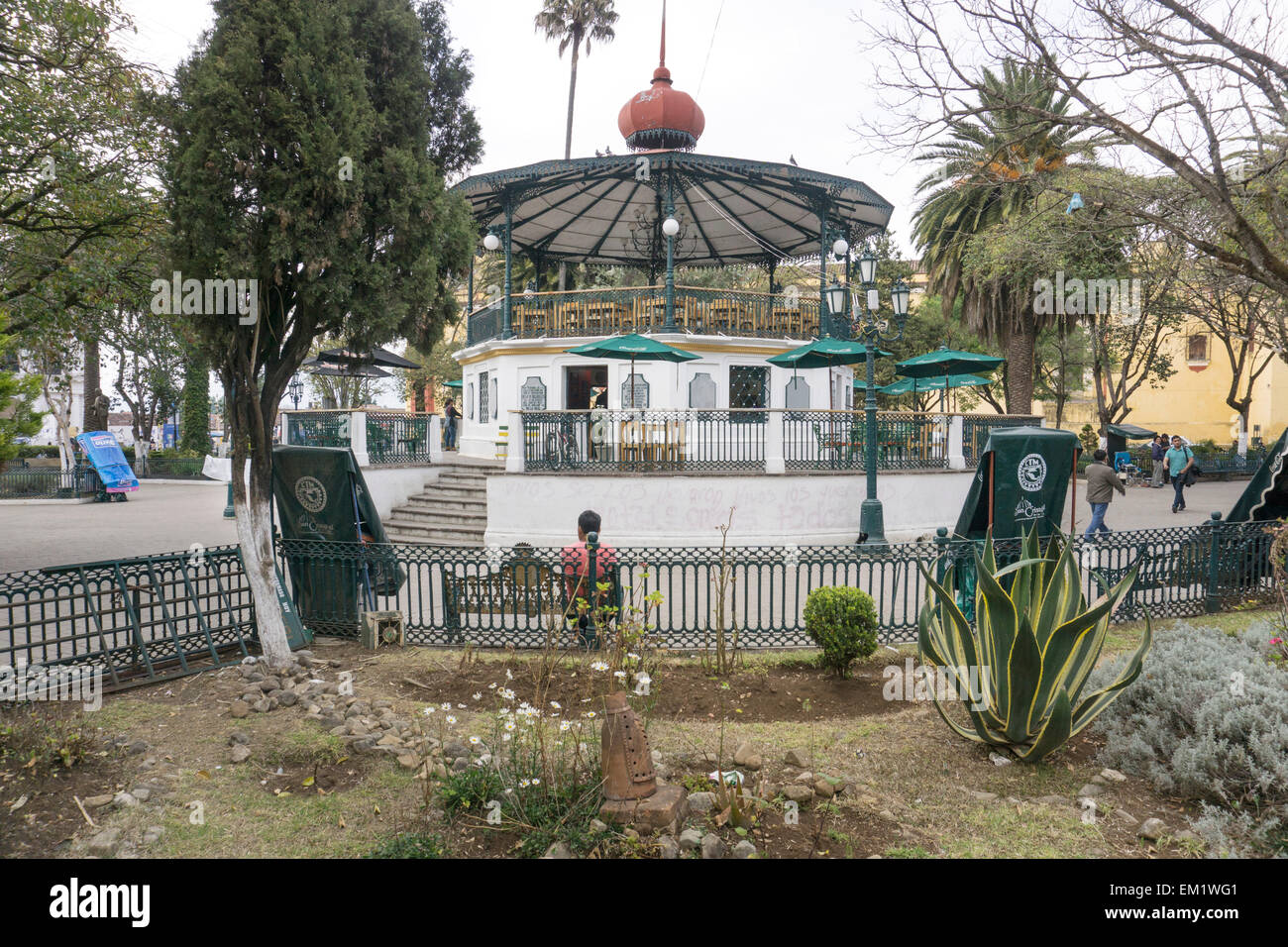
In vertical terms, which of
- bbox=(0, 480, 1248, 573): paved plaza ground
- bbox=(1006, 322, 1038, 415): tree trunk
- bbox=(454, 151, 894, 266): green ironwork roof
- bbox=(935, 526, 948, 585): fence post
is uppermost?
bbox=(454, 151, 894, 266): green ironwork roof

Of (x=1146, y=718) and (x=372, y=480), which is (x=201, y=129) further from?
(x=372, y=480)

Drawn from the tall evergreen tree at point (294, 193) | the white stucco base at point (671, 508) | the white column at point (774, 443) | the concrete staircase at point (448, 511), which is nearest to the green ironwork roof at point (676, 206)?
the concrete staircase at point (448, 511)

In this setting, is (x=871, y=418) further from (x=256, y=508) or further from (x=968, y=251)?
(x=968, y=251)

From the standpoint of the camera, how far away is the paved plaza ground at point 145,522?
47.7 feet

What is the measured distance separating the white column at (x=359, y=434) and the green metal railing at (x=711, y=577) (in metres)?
7.67

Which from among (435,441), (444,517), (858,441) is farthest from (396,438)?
(858,441)

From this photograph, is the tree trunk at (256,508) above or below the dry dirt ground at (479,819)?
above

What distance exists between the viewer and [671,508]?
44.7 feet

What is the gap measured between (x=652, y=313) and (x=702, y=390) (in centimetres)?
247

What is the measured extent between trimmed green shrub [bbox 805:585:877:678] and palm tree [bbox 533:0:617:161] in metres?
37.9

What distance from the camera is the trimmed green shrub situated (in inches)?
256

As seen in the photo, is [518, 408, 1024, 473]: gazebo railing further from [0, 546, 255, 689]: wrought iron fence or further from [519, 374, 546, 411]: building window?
[0, 546, 255, 689]: wrought iron fence

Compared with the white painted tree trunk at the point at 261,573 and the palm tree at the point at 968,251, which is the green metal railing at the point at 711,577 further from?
the palm tree at the point at 968,251

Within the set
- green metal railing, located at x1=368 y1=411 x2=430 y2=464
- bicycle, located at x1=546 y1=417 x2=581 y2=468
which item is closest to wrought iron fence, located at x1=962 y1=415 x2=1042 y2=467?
bicycle, located at x1=546 y1=417 x2=581 y2=468
